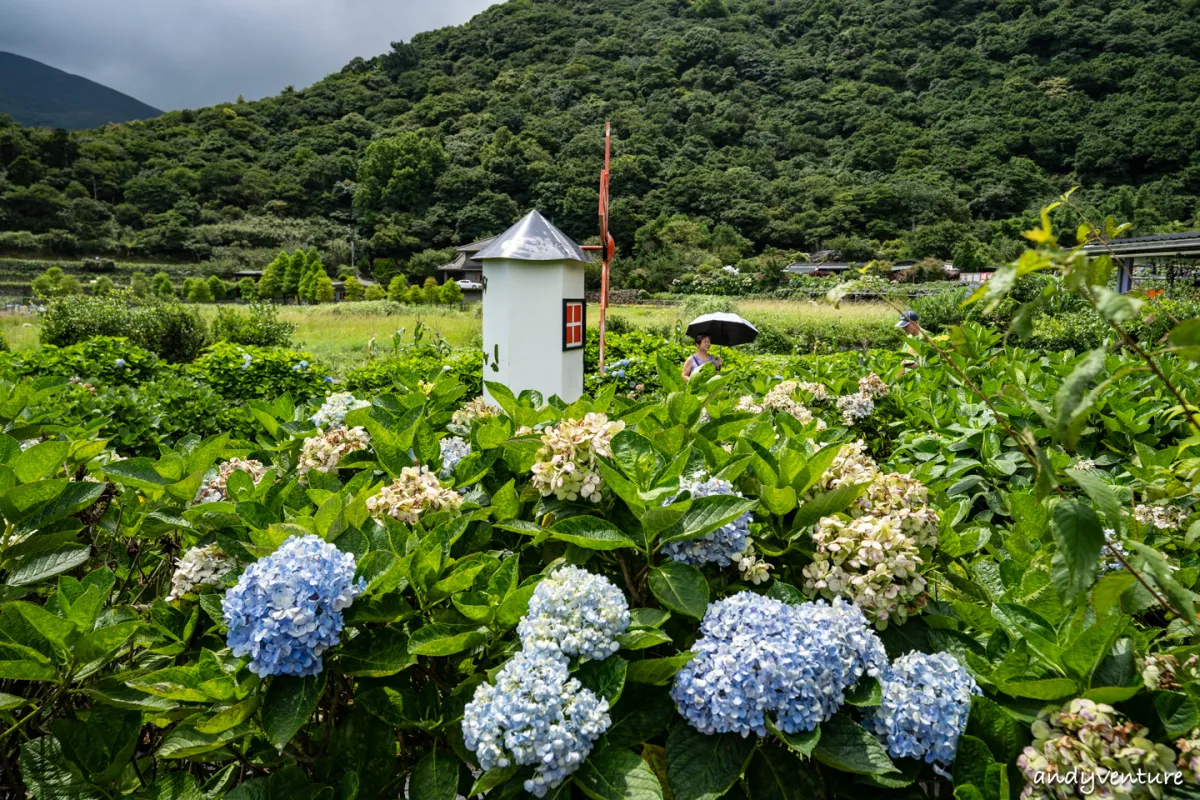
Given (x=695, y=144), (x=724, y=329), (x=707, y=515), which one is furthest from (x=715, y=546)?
(x=695, y=144)

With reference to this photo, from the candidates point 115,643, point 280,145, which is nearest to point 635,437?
point 115,643

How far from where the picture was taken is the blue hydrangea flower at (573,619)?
2.39 feet

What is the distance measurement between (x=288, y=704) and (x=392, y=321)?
17.9m

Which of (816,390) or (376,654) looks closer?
(376,654)

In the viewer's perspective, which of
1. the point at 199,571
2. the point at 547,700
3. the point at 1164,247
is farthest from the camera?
the point at 1164,247

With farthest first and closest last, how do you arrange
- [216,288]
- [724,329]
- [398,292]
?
[216,288], [398,292], [724,329]

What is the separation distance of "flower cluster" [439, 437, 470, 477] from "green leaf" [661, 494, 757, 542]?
467 mm

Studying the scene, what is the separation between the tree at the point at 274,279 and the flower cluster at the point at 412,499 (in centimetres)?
3687

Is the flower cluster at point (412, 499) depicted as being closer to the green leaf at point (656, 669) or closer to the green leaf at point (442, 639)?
the green leaf at point (442, 639)

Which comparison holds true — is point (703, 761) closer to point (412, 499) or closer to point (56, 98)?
point (412, 499)

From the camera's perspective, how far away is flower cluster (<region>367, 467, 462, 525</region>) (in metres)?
0.98

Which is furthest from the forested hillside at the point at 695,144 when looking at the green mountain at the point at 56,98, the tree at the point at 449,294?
the green mountain at the point at 56,98

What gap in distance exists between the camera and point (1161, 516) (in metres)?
1.24

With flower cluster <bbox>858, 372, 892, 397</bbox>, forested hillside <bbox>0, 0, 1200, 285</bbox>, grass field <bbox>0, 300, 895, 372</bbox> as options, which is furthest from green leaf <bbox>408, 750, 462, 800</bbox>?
forested hillside <bbox>0, 0, 1200, 285</bbox>
